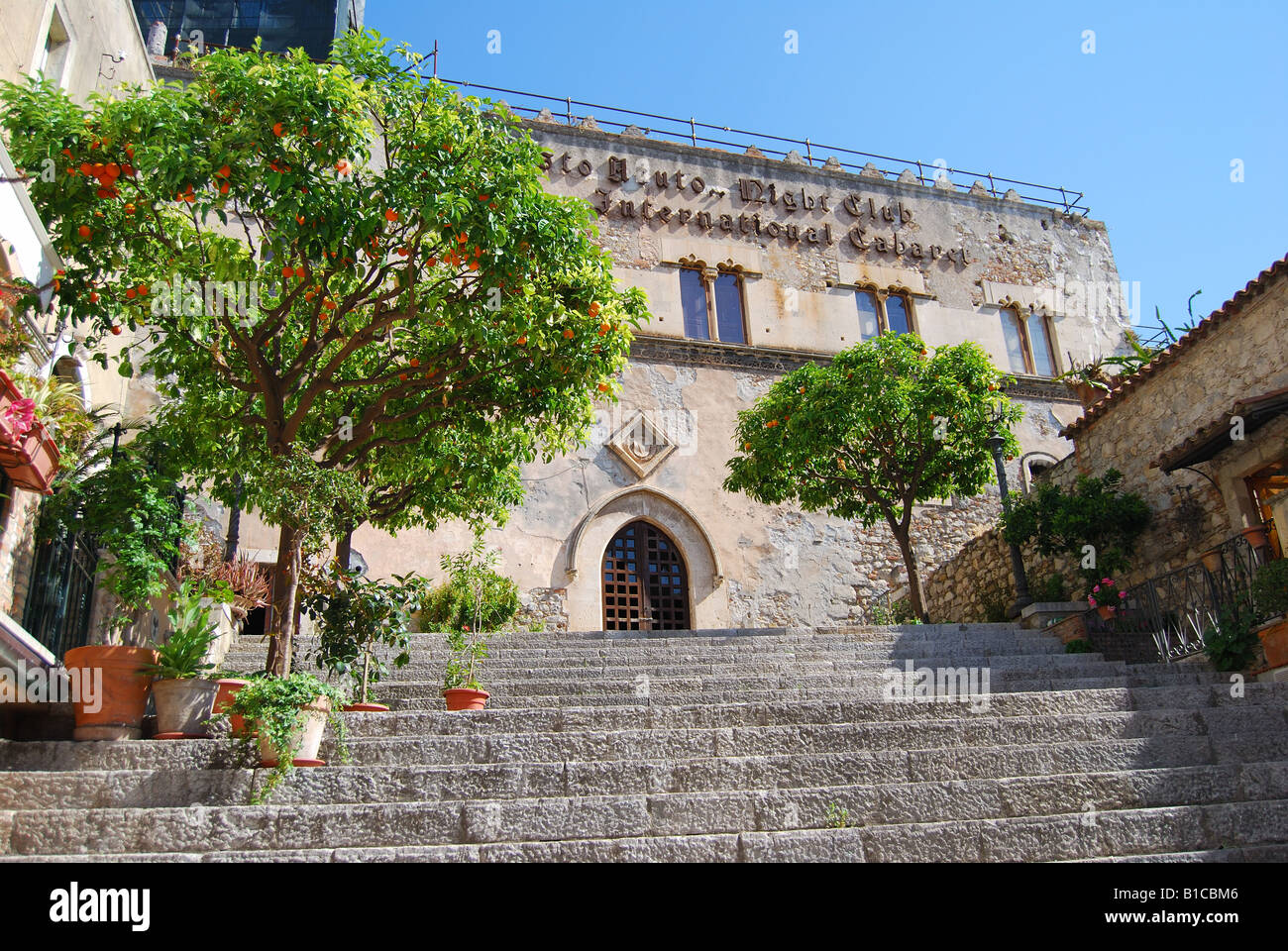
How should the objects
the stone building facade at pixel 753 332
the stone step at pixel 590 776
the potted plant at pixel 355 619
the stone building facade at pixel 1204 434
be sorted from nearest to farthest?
the stone step at pixel 590 776
the potted plant at pixel 355 619
the stone building facade at pixel 1204 434
the stone building facade at pixel 753 332

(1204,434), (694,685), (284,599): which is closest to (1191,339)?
(1204,434)

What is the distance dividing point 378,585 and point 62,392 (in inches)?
108

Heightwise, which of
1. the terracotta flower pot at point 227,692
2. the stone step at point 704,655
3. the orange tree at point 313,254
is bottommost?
the terracotta flower pot at point 227,692

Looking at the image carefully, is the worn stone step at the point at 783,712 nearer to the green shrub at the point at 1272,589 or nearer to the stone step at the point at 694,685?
the stone step at the point at 694,685

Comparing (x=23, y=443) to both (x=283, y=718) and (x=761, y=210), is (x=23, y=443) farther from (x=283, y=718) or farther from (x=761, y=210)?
(x=761, y=210)

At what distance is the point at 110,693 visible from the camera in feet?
20.1

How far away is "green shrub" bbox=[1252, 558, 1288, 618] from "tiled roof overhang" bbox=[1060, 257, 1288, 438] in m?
3.73

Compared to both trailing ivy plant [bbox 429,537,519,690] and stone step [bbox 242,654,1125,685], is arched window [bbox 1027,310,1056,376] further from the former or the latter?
stone step [bbox 242,654,1125,685]

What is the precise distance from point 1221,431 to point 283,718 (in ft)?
31.2

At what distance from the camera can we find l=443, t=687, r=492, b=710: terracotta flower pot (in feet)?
25.3

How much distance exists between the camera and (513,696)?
8031mm

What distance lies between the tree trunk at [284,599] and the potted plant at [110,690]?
833mm

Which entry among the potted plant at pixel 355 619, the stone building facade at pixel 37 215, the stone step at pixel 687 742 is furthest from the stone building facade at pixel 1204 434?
the stone building facade at pixel 37 215

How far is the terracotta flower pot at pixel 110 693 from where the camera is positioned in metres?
6.07
